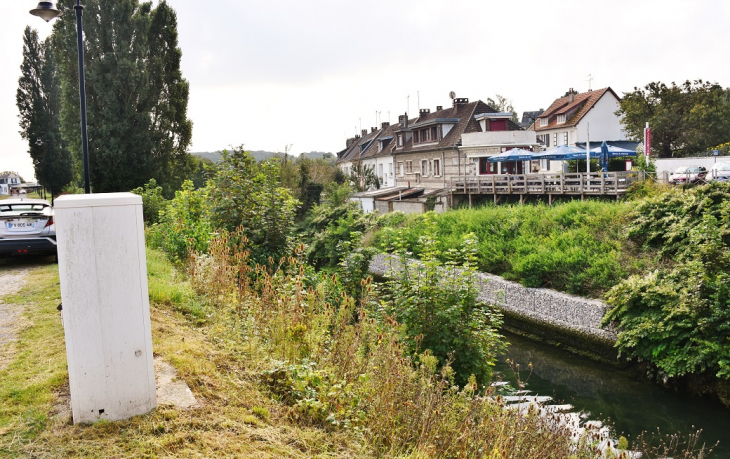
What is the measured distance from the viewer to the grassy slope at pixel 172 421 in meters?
3.76

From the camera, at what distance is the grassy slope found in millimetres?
3764

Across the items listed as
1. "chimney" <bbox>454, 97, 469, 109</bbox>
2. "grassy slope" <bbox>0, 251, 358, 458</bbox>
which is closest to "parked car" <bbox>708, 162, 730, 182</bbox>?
"chimney" <bbox>454, 97, 469, 109</bbox>

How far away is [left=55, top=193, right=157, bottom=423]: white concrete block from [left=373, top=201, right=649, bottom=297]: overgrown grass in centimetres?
1016

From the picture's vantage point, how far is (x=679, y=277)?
13.2 m

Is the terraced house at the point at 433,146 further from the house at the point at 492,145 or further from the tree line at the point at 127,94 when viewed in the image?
the tree line at the point at 127,94

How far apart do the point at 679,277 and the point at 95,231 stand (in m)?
13.4

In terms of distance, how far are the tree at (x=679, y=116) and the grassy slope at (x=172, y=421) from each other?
48387mm

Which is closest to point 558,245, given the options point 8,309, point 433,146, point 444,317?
point 444,317

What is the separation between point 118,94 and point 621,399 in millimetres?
30769

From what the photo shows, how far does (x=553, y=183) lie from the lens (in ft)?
93.1

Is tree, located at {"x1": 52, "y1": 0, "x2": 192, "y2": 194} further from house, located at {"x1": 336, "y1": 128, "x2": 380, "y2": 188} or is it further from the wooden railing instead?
house, located at {"x1": 336, "y1": 128, "x2": 380, "y2": 188}

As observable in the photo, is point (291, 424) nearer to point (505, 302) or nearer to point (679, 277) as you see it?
point (679, 277)

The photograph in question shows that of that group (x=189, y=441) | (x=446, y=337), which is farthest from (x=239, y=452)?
(x=446, y=337)

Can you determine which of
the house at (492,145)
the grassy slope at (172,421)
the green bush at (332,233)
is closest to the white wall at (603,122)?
the house at (492,145)
